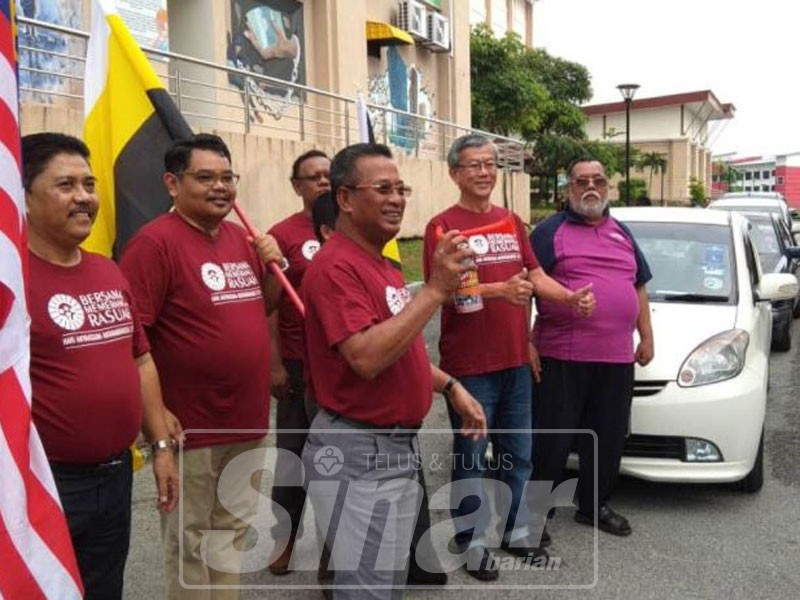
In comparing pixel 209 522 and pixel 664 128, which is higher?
pixel 664 128

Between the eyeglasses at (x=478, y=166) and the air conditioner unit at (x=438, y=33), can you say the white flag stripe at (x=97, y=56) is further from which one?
the air conditioner unit at (x=438, y=33)

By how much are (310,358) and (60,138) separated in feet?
3.60

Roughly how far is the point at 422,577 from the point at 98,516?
180 cm

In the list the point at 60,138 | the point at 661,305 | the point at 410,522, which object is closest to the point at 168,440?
the point at 410,522

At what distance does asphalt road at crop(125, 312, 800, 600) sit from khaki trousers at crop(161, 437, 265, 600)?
76 cm

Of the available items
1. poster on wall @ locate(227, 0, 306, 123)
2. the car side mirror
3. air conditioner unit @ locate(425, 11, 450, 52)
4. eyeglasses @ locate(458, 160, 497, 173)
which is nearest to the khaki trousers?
eyeglasses @ locate(458, 160, 497, 173)

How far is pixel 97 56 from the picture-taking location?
12.4ft

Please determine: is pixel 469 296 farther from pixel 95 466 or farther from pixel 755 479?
pixel 755 479

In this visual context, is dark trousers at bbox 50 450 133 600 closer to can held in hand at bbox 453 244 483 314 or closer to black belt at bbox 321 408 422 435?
black belt at bbox 321 408 422 435

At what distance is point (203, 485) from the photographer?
3.16 meters

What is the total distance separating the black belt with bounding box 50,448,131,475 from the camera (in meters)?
2.57

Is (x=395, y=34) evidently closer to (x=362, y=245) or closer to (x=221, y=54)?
(x=221, y=54)

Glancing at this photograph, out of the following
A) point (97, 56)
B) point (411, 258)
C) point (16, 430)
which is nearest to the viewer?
point (16, 430)

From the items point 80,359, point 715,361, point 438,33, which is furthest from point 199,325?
point 438,33
